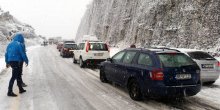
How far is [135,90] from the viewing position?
859cm

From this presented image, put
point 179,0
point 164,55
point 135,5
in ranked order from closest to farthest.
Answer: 1. point 164,55
2. point 179,0
3. point 135,5

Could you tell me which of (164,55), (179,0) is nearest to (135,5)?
(179,0)

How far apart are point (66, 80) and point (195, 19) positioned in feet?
47.8

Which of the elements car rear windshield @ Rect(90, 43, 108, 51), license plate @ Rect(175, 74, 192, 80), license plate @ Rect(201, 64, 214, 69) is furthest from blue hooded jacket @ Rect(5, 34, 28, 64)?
car rear windshield @ Rect(90, 43, 108, 51)

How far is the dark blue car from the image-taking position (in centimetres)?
775

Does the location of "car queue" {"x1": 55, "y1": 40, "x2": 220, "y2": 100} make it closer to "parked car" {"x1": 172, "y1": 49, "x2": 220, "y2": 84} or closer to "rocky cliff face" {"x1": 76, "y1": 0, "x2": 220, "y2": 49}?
"parked car" {"x1": 172, "y1": 49, "x2": 220, "y2": 84}

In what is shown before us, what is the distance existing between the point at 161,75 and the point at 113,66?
3.06 metres

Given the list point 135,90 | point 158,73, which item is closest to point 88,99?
point 135,90

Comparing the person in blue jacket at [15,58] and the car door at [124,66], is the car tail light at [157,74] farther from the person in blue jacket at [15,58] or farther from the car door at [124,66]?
the person in blue jacket at [15,58]

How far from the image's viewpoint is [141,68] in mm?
8328

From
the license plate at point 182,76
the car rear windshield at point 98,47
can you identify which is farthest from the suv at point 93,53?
the license plate at point 182,76

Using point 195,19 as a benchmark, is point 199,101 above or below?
below

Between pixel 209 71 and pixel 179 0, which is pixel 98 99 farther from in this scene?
pixel 179 0

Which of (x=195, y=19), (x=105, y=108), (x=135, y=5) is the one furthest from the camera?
(x=135, y=5)
